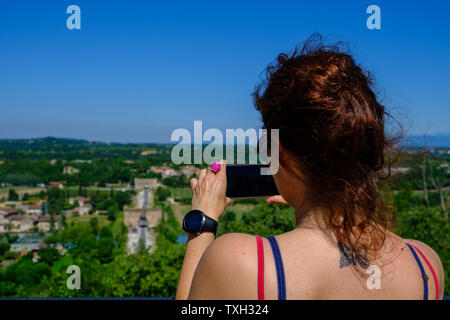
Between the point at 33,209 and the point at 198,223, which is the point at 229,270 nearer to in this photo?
the point at 198,223

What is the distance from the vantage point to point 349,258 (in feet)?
3.26

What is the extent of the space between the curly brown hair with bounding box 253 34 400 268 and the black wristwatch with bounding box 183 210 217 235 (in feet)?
1.08

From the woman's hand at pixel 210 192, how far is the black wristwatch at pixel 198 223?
3 centimetres

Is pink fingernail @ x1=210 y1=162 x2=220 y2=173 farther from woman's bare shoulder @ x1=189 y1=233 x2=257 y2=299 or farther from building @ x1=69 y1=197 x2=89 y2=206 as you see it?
building @ x1=69 y1=197 x2=89 y2=206

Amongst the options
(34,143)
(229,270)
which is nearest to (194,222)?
(229,270)

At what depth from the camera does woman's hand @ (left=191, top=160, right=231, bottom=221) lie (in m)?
1.26

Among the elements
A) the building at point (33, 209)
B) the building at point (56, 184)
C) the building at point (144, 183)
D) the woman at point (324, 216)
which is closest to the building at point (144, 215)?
the building at point (144, 183)

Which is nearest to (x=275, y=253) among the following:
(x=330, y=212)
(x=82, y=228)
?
(x=330, y=212)

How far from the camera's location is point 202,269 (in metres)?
0.94

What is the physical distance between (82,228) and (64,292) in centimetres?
1801

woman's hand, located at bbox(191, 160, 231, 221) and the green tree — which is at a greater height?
woman's hand, located at bbox(191, 160, 231, 221)

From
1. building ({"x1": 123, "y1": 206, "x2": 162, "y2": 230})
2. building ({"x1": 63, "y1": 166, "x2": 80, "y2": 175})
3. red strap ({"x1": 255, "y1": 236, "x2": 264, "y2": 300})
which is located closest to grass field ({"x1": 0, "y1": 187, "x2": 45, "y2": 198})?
building ({"x1": 63, "y1": 166, "x2": 80, "y2": 175})
